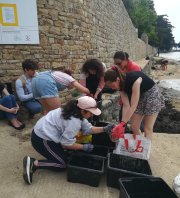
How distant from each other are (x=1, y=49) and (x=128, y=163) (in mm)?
3616

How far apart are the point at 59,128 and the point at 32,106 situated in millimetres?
2008

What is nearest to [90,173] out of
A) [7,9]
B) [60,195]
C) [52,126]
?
[60,195]

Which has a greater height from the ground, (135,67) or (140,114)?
(135,67)

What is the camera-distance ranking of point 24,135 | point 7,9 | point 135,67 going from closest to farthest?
point 135,67
point 24,135
point 7,9

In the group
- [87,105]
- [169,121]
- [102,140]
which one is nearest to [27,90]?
[102,140]

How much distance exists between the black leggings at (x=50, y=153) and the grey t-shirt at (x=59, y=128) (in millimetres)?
71

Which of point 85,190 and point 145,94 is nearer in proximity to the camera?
point 85,190

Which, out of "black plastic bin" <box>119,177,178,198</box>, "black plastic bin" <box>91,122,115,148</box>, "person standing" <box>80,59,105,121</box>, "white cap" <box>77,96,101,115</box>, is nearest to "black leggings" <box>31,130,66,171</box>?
"white cap" <box>77,96,101,115</box>

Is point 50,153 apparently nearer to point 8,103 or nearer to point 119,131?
point 119,131

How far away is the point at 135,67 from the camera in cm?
399

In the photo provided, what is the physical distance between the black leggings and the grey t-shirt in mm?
71

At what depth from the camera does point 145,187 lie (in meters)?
2.69

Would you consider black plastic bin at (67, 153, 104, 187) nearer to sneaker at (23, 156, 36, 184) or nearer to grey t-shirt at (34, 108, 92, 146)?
grey t-shirt at (34, 108, 92, 146)

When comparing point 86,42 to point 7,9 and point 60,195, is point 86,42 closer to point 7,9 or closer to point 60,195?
point 7,9
